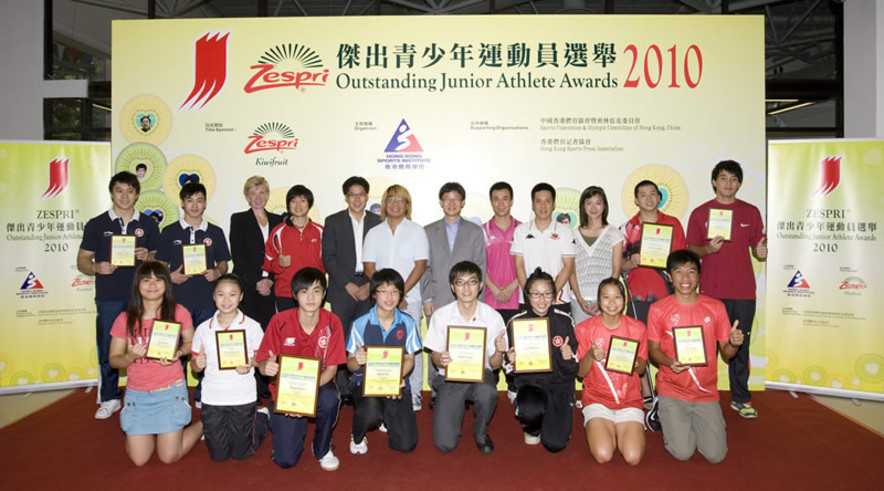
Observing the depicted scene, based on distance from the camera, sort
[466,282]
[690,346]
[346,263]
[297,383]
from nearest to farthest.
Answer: [297,383] → [690,346] → [466,282] → [346,263]

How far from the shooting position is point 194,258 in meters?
4.52

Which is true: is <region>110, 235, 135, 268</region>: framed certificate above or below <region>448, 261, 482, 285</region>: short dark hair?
above

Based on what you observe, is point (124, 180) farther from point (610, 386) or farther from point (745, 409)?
point (745, 409)

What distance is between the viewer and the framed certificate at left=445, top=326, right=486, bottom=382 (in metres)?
3.64

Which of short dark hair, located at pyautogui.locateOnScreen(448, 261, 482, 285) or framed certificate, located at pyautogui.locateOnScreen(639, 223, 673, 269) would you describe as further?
framed certificate, located at pyautogui.locateOnScreen(639, 223, 673, 269)

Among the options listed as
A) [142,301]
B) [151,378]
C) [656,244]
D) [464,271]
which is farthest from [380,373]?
[656,244]

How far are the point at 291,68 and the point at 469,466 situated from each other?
158 inches

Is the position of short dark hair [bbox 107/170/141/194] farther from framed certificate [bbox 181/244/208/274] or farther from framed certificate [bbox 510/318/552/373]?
framed certificate [bbox 510/318/552/373]

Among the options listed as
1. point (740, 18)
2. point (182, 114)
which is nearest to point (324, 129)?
point (182, 114)

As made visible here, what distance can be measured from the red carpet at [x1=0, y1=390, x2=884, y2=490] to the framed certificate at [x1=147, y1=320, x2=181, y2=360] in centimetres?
71

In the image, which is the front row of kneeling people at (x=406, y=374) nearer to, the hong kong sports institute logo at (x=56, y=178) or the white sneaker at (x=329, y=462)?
the white sneaker at (x=329, y=462)

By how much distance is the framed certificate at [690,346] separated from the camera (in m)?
3.60

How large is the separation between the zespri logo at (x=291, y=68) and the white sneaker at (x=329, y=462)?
3.50m

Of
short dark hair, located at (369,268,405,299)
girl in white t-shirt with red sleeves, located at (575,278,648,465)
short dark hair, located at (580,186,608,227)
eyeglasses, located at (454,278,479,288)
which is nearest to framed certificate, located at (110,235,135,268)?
short dark hair, located at (369,268,405,299)
